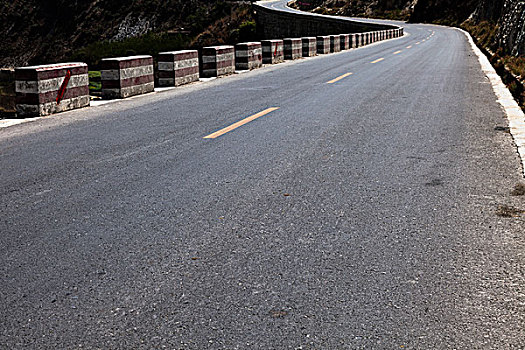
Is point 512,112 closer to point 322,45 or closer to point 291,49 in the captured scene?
point 291,49

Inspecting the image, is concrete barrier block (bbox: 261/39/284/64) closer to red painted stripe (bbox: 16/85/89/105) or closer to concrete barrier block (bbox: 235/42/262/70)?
concrete barrier block (bbox: 235/42/262/70)

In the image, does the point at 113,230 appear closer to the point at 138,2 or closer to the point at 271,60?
the point at 271,60

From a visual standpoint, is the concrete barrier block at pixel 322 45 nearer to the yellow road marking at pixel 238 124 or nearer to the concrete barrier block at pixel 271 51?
the concrete barrier block at pixel 271 51

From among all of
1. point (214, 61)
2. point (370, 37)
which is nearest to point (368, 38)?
point (370, 37)

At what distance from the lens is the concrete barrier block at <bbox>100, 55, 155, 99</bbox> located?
40.9ft

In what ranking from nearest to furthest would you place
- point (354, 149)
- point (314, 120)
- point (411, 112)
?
1. point (354, 149)
2. point (314, 120)
3. point (411, 112)

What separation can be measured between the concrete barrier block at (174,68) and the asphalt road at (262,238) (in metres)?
6.34

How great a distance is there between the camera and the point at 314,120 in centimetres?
921

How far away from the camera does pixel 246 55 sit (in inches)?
787

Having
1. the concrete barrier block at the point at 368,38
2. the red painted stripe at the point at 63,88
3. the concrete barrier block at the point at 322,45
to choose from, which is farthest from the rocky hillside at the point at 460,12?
the red painted stripe at the point at 63,88

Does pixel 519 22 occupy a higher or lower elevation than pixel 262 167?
higher

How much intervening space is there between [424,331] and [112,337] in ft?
5.15

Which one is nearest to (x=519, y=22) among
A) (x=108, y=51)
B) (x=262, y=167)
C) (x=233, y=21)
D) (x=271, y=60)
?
(x=271, y=60)

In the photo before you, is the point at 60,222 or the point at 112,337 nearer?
the point at 112,337
